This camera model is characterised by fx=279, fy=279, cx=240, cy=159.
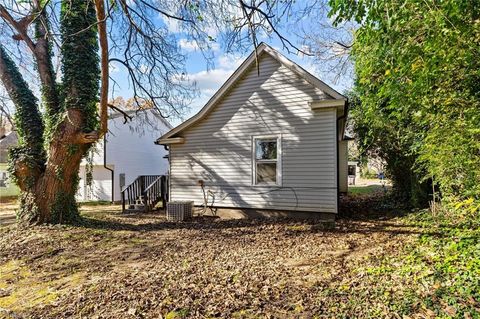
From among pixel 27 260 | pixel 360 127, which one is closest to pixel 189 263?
pixel 27 260

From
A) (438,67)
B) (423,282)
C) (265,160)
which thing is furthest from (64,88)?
(423,282)

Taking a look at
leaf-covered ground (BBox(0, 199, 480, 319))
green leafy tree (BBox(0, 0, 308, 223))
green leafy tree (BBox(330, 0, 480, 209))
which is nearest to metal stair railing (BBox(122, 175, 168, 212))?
green leafy tree (BBox(0, 0, 308, 223))

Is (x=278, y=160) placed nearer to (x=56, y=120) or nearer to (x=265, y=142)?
(x=265, y=142)

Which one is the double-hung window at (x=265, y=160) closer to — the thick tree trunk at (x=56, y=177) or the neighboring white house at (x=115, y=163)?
the thick tree trunk at (x=56, y=177)

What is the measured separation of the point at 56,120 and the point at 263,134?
6.14 meters

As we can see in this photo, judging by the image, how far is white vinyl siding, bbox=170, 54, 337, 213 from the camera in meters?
8.15

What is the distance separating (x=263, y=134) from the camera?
9.00m

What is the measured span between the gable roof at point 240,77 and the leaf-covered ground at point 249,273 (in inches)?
153

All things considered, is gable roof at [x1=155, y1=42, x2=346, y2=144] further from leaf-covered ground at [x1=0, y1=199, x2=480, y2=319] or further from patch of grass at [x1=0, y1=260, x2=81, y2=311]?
patch of grass at [x1=0, y1=260, x2=81, y2=311]

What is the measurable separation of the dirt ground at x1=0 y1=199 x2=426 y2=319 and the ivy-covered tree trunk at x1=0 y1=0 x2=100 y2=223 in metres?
0.89

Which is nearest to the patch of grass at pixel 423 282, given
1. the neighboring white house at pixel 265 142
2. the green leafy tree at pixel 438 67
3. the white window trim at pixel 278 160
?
the green leafy tree at pixel 438 67

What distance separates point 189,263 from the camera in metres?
5.03

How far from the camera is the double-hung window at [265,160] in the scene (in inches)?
351

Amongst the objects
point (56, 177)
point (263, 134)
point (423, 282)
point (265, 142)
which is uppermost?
point (263, 134)
